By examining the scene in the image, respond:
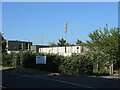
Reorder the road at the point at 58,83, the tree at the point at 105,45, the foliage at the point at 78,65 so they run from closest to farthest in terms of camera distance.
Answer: the road at the point at 58,83, the foliage at the point at 78,65, the tree at the point at 105,45

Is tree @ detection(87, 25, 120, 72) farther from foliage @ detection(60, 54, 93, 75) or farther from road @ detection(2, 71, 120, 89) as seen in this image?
road @ detection(2, 71, 120, 89)

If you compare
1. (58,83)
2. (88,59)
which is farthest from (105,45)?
(58,83)

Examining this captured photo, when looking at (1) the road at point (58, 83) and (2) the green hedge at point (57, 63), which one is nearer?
(1) the road at point (58, 83)

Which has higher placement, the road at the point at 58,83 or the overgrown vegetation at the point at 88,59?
the overgrown vegetation at the point at 88,59

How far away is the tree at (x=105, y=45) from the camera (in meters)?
→ 31.1

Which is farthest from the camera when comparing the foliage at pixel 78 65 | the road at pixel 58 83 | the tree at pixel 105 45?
the tree at pixel 105 45

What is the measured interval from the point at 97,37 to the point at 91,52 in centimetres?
220

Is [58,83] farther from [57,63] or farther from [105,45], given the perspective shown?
[105,45]

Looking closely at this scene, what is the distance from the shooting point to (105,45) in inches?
1259

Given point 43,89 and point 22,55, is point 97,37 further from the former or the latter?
point 43,89

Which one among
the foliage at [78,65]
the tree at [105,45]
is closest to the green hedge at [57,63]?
the foliage at [78,65]

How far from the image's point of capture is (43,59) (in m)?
29.5

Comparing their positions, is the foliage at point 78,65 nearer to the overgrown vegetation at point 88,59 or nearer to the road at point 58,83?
the overgrown vegetation at point 88,59

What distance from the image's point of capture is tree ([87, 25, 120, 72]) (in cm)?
3111
